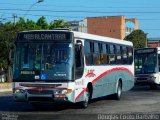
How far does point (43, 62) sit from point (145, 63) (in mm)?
16320

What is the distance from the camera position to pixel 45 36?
58.1ft

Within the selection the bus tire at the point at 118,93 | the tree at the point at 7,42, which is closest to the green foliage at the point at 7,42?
the tree at the point at 7,42

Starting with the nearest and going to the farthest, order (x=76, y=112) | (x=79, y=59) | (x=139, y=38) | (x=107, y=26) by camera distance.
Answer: (x=76, y=112) → (x=79, y=59) → (x=139, y=38) → (x=107, y=26)

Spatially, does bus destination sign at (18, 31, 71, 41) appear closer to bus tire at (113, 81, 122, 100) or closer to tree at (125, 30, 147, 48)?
bus tire at (113, 81, 122, 100)

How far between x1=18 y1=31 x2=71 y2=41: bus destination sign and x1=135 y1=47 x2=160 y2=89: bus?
15.4 meters

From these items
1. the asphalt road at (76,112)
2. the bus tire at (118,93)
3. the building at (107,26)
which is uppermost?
the building at (107,26)

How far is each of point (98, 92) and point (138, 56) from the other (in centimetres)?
1305

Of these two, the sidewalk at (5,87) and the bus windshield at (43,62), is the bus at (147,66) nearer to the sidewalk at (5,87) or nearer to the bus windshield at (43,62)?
the sidewalk at (5,87)

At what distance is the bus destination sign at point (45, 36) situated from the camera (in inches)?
693

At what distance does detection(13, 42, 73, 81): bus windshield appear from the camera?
1720 centimetres

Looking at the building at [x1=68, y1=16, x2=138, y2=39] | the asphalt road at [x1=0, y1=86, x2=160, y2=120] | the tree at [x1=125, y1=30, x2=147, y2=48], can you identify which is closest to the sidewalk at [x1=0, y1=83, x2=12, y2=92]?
the asphalt road at [x1=0, y1=86, x2=160, y2=120]

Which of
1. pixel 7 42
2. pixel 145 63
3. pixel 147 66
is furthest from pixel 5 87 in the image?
pixel 147 66

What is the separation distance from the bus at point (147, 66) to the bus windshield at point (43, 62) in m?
15.5

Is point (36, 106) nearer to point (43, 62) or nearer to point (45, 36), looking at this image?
point (43, 62)
